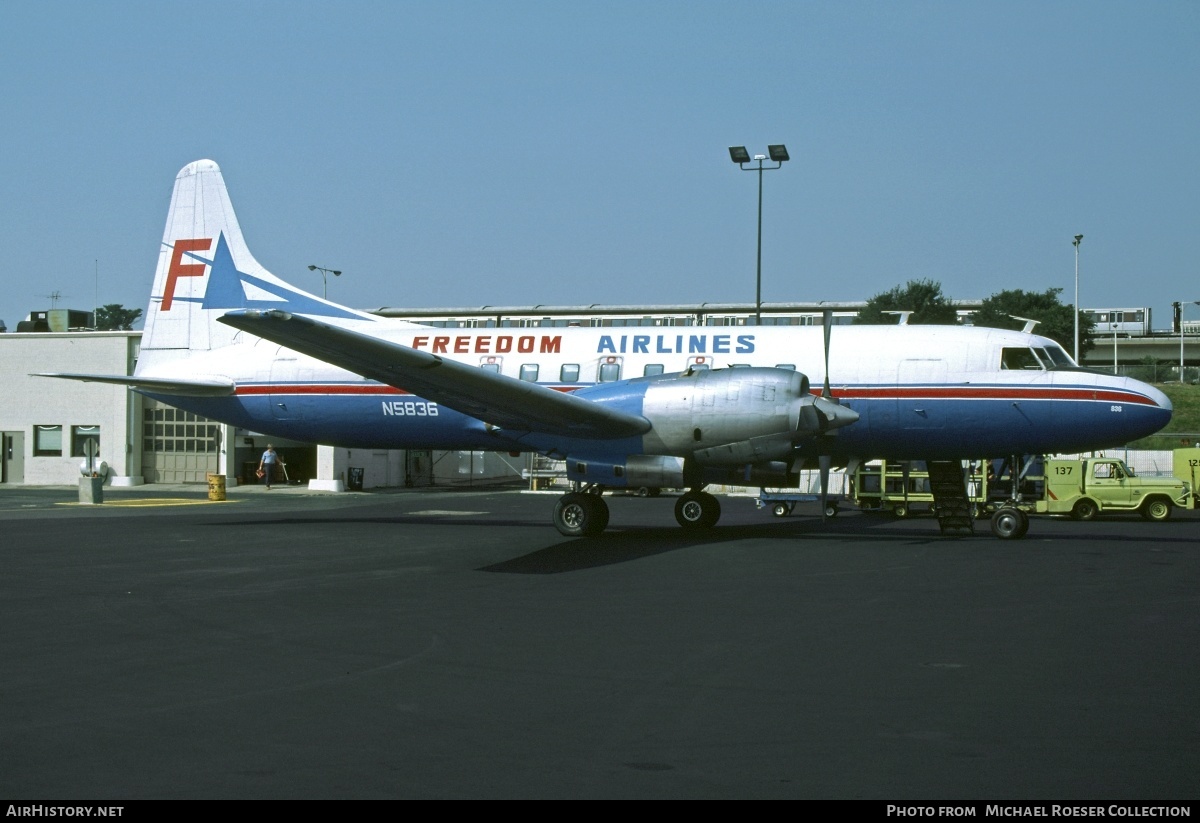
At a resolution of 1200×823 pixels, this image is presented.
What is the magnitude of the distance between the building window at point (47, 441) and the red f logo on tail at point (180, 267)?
23.3 meters

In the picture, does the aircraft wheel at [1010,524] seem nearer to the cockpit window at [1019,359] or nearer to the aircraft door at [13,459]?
the cockpit window at [1019,359]

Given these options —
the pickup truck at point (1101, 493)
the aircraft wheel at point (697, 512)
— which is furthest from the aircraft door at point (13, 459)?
the pickup truck at point (1101, 493)

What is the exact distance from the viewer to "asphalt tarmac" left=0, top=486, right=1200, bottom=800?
625 cm

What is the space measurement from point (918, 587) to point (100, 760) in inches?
414

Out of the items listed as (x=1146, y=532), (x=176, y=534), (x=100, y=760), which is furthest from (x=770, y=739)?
(x=1146, y=532)

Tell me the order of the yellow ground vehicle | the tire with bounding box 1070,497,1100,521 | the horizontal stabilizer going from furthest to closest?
the tire with bounding box 1070,497,1100,521
the yellow ground vehicle
the horizontal stabilizer

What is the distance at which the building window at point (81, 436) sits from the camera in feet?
148

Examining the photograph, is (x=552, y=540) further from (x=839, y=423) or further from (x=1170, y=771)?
(x=1170, y=771)

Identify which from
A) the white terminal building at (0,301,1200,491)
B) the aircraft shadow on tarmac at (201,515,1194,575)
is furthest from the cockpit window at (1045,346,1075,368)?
the white terminal building at (0,301,1200,491)

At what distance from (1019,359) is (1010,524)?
10.7ft

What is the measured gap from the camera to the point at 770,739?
6.99 metres

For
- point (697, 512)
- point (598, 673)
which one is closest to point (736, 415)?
point (697, 512)

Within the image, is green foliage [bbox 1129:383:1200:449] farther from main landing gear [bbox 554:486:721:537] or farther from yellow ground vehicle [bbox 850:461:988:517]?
main landing gear [bbox 554:486:721:537]

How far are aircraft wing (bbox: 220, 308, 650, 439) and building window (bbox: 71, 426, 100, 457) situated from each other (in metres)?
30.8
